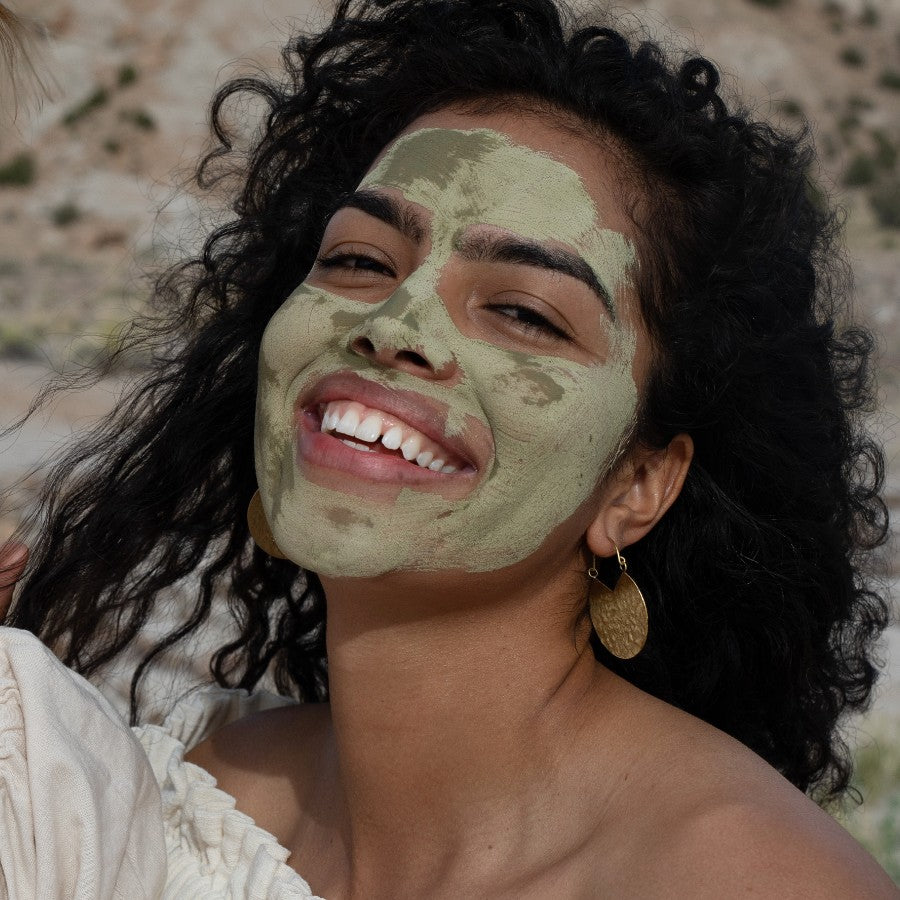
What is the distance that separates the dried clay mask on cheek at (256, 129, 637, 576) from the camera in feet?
7.21

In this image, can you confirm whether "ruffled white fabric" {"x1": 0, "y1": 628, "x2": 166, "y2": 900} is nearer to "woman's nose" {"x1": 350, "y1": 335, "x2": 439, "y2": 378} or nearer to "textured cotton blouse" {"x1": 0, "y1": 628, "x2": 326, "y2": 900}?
"textured cotton blouse" {"x1": 0, "y1": 628, "x2": 326, "y2": 900}

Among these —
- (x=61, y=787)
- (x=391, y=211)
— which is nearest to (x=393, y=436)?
(x=391, y=211)

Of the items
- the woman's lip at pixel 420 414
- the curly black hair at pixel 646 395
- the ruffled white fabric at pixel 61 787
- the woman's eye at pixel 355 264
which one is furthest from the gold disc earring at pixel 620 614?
the ruffled white fabric at pixel 61 787

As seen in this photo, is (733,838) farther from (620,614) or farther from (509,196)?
(509,196)

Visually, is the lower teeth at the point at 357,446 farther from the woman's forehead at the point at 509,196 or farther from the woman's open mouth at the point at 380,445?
the woman's forehead at the point at 509,196

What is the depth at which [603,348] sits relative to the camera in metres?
2.34

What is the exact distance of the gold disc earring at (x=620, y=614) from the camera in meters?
2.44

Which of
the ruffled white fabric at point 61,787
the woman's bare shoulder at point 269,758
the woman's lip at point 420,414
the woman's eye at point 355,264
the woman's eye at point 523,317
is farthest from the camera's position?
the woman's bare shoulder at point 269,758

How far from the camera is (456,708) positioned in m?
2.34

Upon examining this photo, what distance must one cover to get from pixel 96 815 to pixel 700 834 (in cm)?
92

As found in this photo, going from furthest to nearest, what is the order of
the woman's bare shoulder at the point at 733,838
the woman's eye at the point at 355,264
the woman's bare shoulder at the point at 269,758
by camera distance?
the woman's bare shoulder at the point at 269,758 < the woman's eye at the point at 355,264 < the woman's bare shoulder at the point at 733,838

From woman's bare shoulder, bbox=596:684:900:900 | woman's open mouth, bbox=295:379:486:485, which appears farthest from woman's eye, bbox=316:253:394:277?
woman's bare shoulder, bbox=596:684:900:900

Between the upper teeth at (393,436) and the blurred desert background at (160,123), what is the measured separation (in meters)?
10.1

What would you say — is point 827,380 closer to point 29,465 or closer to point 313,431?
point 313,431
